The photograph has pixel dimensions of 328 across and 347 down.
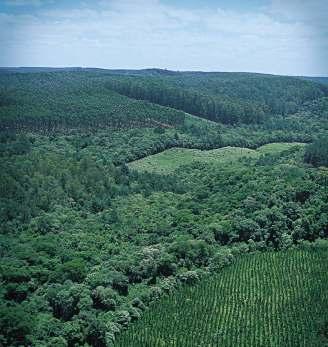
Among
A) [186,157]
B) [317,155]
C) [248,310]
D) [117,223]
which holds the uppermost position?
[317,155]

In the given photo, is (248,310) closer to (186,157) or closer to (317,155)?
(317,155)

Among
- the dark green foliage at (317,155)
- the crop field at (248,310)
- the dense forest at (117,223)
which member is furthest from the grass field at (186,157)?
the crop field at (248,310)

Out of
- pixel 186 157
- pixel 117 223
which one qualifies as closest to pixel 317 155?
pixel 186 157

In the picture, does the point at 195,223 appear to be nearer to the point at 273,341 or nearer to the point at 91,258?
the point at 91,258

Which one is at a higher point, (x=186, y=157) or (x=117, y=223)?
(x=186, y=157)

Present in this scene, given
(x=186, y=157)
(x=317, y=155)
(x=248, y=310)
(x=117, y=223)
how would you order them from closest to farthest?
1. (x=248, y=310)
2. (x=117, y=223)
3. (x=317, y=155)
4. (x=186, y=157)

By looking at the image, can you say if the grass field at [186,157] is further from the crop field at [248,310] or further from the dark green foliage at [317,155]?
the crop field at [248,310]

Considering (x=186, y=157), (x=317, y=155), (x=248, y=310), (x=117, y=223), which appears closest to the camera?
(x=248, y=310)

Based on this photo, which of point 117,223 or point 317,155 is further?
point 317,155
